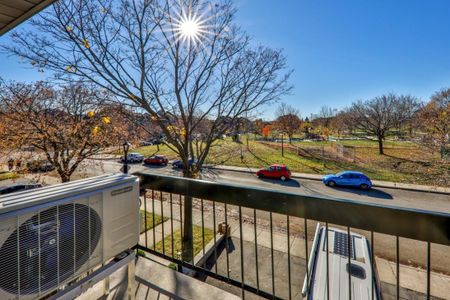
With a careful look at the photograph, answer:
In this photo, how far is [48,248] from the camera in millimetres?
1089

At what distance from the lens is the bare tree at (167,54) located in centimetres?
453

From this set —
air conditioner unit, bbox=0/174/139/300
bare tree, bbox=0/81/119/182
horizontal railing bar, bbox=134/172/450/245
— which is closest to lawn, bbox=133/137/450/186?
bare tree, bbox=0/81/119/182

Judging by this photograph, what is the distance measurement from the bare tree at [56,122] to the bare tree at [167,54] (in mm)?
884

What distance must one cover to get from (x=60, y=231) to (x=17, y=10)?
2049mm

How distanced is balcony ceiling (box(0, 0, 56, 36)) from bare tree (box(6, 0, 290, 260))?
287 cm

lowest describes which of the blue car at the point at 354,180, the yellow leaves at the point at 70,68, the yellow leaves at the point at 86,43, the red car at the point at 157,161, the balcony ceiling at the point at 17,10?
the blue car at the point at 354,180

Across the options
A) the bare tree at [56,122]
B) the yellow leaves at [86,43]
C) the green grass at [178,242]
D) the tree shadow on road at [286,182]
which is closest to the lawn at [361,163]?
the tree shadow on road at [286,182]

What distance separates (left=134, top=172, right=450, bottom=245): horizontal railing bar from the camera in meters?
1.01

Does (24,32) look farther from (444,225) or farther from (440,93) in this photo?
(440,93)

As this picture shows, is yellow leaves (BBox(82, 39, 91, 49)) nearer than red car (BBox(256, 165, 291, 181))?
Yes

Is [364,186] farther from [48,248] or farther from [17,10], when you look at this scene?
[17,10]

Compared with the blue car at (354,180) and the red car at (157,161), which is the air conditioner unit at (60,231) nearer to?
the blue car at (354,180)

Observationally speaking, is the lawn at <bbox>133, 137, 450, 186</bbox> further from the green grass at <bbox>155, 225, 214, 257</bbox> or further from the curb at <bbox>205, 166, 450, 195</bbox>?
the green grass at <bbox>155, 225, 214, 257</bbox>

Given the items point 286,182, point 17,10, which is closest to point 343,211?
point 17,10
